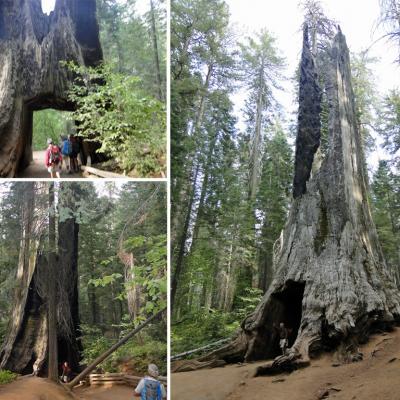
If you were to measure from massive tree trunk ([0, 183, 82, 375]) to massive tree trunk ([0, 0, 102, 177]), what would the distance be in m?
0.91

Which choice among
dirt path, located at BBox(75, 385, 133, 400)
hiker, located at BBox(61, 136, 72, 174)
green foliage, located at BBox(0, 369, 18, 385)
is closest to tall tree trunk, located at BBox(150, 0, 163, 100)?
hiker, located at BBox(61, 136, 72, 174)

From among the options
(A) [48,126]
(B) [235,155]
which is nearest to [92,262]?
(A) [48,126]

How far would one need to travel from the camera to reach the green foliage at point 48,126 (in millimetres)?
4266

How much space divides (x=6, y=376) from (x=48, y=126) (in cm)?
237

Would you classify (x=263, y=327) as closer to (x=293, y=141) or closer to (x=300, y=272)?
(x=300, y=272)

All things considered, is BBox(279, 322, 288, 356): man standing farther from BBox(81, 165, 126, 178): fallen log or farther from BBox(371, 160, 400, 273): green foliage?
BBox(81, 165, 126, 178): fallen log

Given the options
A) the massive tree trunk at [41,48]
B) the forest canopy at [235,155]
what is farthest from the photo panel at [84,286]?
the massive tree trunk at [41,48]

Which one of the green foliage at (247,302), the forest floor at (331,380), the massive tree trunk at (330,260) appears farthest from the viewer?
the green foliage at (247,302)

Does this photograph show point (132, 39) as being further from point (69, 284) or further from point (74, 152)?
point (69, 284)

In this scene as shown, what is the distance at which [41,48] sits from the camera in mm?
4410

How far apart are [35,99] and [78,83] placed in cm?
43

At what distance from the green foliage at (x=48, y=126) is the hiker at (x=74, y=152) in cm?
9

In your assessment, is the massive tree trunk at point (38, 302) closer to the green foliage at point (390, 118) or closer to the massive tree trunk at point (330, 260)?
the massive tree trunk at point (330, 260)

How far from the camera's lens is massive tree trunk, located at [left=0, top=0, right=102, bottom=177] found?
14.3ft
